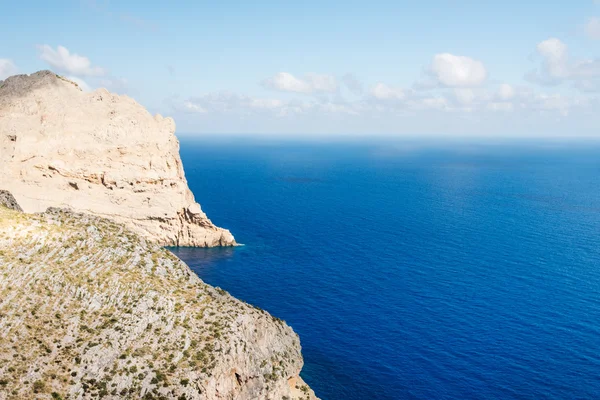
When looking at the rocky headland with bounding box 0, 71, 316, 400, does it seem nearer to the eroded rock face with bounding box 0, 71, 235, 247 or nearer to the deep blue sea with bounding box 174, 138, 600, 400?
the deep blue sea with bounding box 174, 138, 600, 400

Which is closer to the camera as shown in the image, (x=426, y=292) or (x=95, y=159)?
(x=426, y=292)

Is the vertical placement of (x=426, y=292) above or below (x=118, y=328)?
below

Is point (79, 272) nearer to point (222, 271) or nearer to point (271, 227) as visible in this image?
point (222, 271)

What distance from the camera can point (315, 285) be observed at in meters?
87.2

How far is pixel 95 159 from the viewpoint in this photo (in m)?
97.6

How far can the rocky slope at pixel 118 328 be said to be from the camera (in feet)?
130

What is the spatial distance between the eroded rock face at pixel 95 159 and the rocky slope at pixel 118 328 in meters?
41.4

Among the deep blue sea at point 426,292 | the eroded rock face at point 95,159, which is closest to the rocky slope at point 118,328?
the deep blue sea at point 426,292

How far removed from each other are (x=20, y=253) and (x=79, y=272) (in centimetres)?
609

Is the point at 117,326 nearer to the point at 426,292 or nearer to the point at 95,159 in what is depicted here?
the point at 426,292

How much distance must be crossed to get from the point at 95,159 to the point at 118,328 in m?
62.8

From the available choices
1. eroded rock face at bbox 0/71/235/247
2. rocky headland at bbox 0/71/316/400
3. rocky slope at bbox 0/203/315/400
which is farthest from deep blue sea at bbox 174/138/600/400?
rocky headland at bbox 0/71/316/400

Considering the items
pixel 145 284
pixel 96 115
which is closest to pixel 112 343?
pixel 145 284

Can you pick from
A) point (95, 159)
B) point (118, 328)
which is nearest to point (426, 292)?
point (118, 328)
